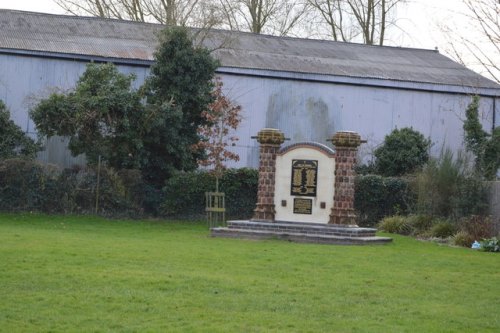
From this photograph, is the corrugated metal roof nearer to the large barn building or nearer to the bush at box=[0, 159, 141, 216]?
the large barn building

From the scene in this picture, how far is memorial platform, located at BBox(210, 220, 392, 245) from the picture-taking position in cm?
2338

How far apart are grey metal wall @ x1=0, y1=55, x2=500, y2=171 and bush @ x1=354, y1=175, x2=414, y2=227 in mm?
6941

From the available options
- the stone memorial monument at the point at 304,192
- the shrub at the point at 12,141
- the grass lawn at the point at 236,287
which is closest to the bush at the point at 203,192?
the shrub at the point at 12,141

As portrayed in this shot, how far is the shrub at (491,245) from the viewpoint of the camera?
2264 cm

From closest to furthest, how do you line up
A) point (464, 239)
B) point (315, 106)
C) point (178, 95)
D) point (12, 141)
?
point (464, 239), point (12, 141), point (178, 95), point (315, 106)

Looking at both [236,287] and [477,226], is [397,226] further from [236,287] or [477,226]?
[236,287]

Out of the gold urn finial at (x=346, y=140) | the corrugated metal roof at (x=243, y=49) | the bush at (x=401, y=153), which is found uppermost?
the corrugated metal roof at (x=243, y=49)

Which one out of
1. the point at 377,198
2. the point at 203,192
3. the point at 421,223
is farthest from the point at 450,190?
the point at 203,192

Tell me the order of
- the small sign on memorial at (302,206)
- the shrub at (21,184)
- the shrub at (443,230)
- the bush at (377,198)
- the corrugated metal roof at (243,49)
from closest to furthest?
the small sign on memorial at (302,206) < the shrub at (443,230) < the shrub at (21,184) < the bush at (377,198) < the corrugated metal roof at (243,49)

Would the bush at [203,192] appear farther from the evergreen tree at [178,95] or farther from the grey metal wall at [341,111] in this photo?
the grey metal wall at [341,111]

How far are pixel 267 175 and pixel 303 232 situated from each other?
217 centimetres

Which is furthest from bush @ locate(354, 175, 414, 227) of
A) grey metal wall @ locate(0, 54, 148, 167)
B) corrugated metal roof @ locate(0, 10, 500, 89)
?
grey metal wall @ locate(0, 54, 148, 167)

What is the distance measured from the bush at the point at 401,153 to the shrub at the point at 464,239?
1011 cm

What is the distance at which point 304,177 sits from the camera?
25.2 metres
